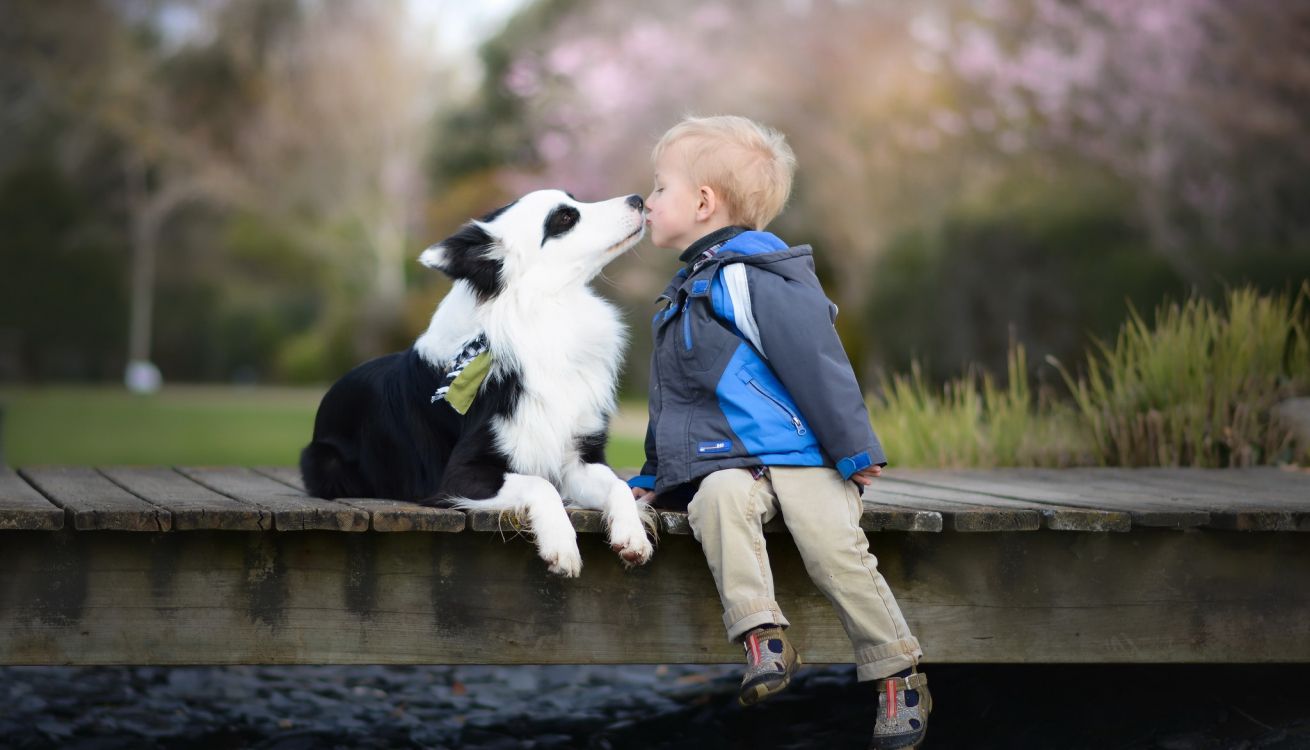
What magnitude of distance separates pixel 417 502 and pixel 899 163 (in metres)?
9.98

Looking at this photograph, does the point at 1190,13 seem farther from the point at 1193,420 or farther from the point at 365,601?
the point at 365,601

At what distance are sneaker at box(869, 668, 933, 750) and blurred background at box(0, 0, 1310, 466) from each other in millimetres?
1526

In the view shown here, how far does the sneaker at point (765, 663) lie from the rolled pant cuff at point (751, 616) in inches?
0.7

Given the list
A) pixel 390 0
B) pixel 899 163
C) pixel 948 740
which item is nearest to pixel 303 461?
pixel 948 740

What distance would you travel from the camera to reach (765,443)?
2857 mm

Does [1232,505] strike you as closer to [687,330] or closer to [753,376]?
[753,376]

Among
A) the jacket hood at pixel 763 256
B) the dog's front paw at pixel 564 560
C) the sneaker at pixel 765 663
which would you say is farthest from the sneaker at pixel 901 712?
the jacket hood at pixel 763 256

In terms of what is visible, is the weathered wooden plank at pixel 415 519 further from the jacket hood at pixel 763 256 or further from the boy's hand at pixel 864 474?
the boy's hand at pixel 864 474

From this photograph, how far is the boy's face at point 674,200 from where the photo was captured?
3152 mm

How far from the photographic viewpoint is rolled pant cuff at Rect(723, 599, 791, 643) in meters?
2.74

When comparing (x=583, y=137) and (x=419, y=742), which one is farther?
(x=583, y=137)

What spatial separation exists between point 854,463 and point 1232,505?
0.98m

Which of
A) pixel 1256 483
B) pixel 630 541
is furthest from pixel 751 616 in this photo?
pixel 1256 483

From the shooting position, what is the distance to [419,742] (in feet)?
Result: 12.6
